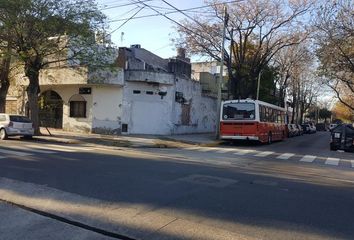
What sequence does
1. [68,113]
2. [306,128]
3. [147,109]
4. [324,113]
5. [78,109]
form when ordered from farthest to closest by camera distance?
[324,113]
[306,128]
[68,113]
[78,109]
[147,109]

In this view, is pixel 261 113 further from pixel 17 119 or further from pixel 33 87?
pixel 17 119

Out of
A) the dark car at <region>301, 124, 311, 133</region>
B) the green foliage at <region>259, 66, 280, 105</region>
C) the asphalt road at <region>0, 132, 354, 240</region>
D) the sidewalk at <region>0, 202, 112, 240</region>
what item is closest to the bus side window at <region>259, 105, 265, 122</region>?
the asphalt road at <region>0, 132, 354, 240</region>

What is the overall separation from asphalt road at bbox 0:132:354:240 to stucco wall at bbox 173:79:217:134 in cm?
1918

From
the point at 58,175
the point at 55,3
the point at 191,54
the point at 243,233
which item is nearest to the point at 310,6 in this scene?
the point at 191,54

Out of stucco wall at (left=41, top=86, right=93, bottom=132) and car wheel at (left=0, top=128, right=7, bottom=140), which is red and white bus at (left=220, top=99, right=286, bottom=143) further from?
car wheel at (left=0, top=128, right=7, bottom=140)

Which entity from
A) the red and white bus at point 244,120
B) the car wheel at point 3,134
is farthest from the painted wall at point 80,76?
the red and white bus at point 244,120

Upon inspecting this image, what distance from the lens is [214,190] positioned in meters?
9.48

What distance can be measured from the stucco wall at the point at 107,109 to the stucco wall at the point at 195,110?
4816mm

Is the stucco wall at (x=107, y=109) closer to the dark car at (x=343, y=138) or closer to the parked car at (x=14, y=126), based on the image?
the parked car at (x=14, y=126)

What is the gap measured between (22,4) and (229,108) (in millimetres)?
14068

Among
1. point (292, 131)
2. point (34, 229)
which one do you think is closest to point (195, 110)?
point (292, 131)

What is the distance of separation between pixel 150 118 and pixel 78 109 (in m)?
5.61

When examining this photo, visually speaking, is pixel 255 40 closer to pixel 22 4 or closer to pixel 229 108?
pixel 229 108

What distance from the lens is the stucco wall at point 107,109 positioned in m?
30.5
